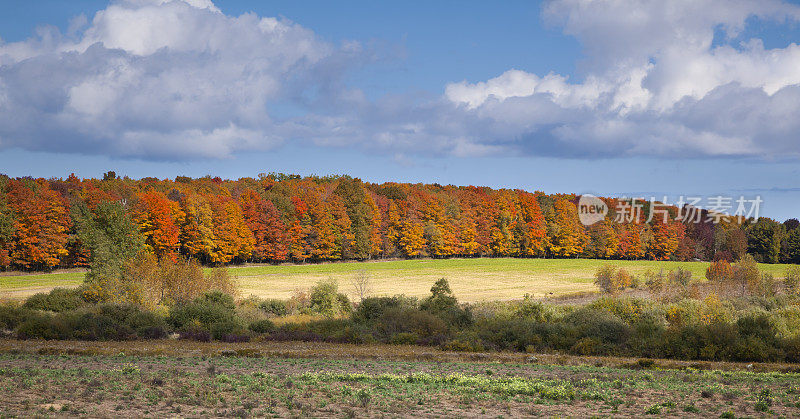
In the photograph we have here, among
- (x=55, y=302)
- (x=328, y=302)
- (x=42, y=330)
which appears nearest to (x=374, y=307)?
(x=328, y=302)

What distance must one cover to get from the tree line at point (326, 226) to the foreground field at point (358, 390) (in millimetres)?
27453

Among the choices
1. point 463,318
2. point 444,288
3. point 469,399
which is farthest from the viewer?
point 444,288

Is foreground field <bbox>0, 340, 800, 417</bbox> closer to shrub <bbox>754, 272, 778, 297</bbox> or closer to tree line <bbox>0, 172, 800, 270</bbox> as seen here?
tree line <bbox>0, 172, 800, 270</bbox>

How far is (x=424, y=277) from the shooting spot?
78500mm

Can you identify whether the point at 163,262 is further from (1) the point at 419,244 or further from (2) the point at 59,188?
(1) the point at 419,244

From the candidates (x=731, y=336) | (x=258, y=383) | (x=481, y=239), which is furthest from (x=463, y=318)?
(x=481, y=239)

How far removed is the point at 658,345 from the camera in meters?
29.7

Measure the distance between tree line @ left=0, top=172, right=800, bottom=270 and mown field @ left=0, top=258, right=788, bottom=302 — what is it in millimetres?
3980

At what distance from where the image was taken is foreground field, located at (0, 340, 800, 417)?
14430 millimetres

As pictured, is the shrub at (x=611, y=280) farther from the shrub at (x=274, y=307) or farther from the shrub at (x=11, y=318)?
the shrub at (x=11, y=318)

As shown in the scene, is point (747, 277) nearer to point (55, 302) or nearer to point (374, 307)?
point (374, 307)

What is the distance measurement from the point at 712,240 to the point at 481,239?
43.6 meters

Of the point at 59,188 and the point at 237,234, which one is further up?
the point at 59,188

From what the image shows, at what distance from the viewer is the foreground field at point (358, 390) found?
1443 centimetres
